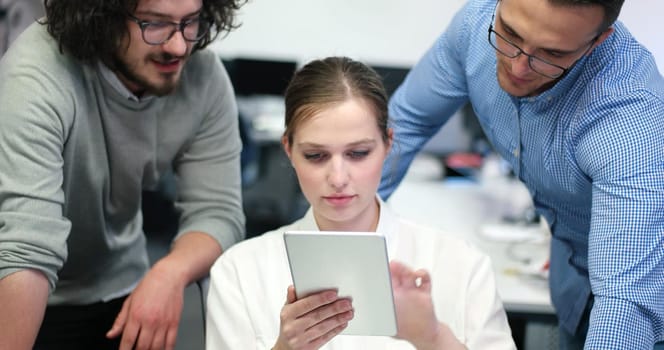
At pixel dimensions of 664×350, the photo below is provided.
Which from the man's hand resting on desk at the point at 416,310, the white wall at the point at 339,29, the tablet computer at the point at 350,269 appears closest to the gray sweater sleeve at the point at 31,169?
the tablet computer at the point at 350,269

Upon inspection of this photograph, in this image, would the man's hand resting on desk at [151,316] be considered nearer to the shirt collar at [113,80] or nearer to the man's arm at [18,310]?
the man's arm at [18,310]

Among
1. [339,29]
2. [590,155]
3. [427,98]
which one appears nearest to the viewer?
[590,155]

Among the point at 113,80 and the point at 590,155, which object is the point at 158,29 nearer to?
the point at 113,80

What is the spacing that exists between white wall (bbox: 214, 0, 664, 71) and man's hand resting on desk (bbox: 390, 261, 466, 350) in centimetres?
335

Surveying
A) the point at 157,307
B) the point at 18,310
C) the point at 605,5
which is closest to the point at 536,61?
the point at 605,5

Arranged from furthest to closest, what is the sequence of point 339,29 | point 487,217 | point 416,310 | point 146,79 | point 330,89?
1. point 339,29
2. point 487,217
3. point 146,79
4. point 330,89
5. point 416,310

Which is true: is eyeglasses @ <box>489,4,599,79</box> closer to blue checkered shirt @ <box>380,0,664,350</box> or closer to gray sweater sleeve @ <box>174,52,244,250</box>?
blue checkered shirt @ <box>380,0,664,350</box>

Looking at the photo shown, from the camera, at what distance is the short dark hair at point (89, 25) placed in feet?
5.95

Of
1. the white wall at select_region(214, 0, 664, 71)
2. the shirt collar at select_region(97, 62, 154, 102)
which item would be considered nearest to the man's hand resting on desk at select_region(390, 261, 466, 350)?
the shirt collar at select_region(97, 62, 154, 102)

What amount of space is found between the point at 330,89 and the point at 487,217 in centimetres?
162

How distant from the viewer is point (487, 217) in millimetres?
3205

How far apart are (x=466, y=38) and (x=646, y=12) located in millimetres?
505

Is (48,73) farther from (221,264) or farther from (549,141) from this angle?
(549,141)

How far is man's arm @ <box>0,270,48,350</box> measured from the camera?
161 cm
